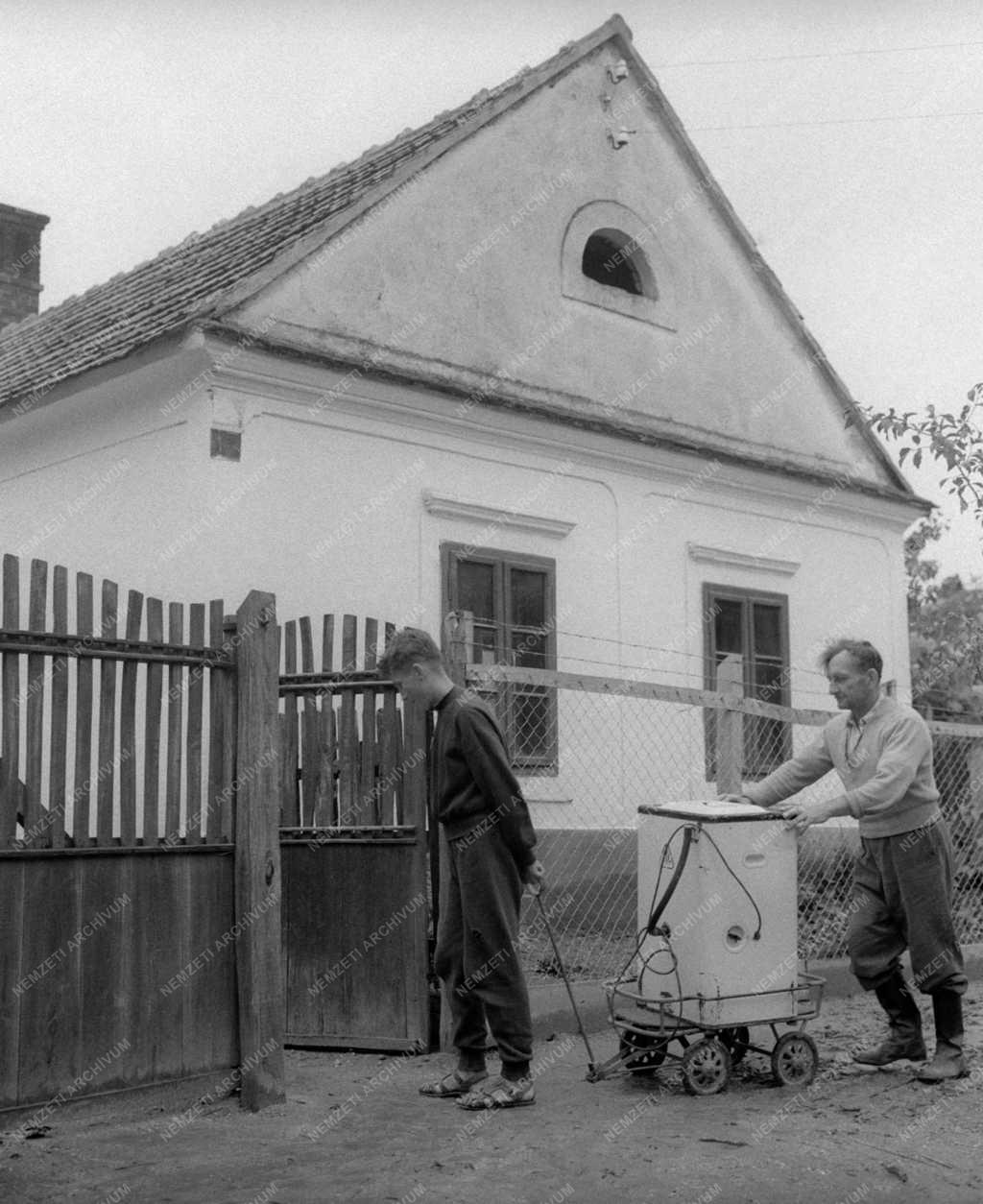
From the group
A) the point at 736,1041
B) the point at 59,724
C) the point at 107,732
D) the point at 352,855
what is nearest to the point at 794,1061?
the point at 736,1041

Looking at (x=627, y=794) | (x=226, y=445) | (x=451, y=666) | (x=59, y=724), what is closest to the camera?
(x=59, y=724)

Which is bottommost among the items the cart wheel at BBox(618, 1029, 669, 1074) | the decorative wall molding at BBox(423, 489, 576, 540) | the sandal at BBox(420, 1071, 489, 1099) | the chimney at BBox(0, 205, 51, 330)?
the sandal at BBox(420, 1071, 489, 1099)

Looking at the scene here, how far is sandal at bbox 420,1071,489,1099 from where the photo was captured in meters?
6.49

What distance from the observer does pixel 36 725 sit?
591cm

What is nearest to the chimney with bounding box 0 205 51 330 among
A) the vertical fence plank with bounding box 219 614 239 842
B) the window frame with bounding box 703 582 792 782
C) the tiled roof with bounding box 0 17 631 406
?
the tiled roof with bounding box 0 17 631 406

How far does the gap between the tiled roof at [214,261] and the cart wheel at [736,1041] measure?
6036 millimetres

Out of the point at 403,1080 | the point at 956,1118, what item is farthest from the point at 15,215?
the point at 956,1118

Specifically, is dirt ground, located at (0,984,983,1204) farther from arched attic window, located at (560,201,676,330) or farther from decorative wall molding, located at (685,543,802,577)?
arched attic window, located at (560,201,676,330)

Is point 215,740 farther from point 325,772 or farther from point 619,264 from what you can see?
point 619,264

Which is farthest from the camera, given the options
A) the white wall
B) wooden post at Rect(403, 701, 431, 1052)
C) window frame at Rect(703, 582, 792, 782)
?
window frame at Rect(703, 582, 792, 782)

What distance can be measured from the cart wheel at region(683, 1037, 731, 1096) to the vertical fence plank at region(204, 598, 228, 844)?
220 centimetres

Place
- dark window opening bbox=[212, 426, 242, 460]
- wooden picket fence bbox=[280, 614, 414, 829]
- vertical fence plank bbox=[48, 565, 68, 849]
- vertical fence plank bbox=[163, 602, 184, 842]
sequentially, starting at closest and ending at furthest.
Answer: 1. vertical fence plank bbox=[48, 565, 68, 849]
2. vertical fence plank bbox=[163, 602, 184, 842]
3. wooden picket fence bbox=[280, 614, 414, 829]
4. dark window opening bbox=[212, 426, 242, 460]

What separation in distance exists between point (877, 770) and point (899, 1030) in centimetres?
119

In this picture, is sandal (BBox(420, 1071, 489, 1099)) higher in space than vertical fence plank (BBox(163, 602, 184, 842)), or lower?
lower
